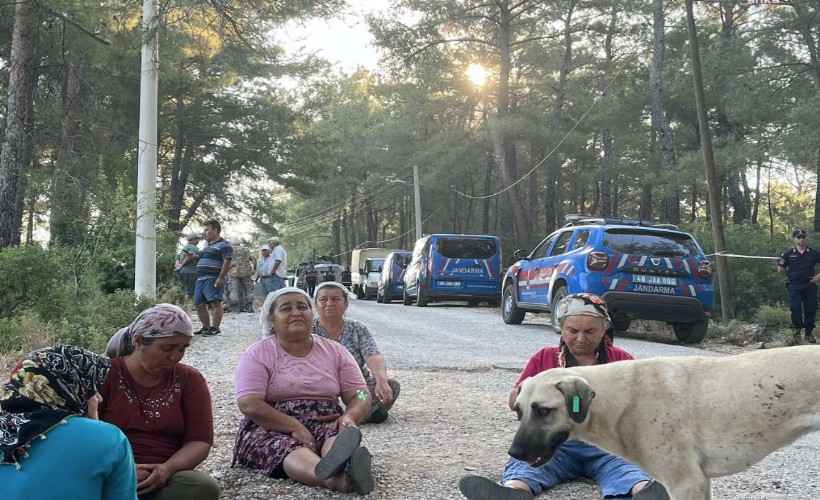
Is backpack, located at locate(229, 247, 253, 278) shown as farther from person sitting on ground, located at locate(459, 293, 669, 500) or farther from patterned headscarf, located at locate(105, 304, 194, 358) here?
patterned headscarf, located at locate(105, 304, 194, 358)

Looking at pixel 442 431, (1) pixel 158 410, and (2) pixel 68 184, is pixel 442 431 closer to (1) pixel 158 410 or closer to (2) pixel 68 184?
(1) pixel 158 410

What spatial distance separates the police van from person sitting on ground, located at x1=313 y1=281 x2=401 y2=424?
1621 cm

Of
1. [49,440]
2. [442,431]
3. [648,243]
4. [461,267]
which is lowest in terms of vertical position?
[442,431]

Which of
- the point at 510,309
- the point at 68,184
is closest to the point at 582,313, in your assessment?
the point at 510,309

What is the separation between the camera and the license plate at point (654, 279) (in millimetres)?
12945

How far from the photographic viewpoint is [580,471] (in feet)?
15.5

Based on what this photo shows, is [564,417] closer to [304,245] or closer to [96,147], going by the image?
[96,147]

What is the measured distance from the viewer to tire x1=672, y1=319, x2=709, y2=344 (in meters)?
13.6

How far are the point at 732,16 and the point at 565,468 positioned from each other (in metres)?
29.7

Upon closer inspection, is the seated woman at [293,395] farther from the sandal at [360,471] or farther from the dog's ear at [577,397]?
the dog's ear at [577,397]

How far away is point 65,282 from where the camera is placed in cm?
1195

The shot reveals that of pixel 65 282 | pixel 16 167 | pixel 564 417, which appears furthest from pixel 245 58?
pixel 564 417

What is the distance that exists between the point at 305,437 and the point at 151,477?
118 centimetres

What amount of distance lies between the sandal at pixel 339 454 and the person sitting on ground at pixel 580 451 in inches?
32.9
